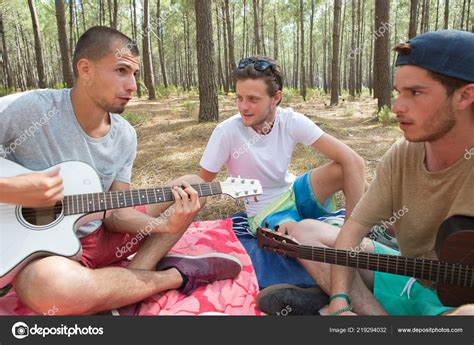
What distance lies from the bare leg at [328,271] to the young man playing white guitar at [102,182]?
0.50 m

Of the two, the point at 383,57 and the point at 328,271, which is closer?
the point at 328,271

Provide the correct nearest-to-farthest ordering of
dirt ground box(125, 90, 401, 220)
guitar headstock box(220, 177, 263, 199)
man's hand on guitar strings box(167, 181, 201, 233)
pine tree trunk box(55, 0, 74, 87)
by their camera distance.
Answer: man's hand on guitar strings box(167, 181, 201, 233) → guitar headstock box(220, 177, 263, 199) → dirt ground box(125, 90, 401, 220) → pine tree trunk box(55, 0, 74, 87)

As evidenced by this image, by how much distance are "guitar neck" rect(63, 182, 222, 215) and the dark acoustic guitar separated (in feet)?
2.80

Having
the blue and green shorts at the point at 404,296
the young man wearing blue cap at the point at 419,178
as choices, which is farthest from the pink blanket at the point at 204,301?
the blue and green shorts at the point at 404,296

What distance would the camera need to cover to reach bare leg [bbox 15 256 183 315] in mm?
1705

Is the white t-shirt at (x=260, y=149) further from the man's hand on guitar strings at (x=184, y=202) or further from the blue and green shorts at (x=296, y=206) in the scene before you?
the man's hand on guitar strings at (x=184, y=202)

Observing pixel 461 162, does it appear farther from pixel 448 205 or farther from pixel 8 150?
pixel 8 150

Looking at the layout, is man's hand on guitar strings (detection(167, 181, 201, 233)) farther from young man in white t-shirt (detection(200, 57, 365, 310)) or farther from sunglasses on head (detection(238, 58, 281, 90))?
sunglasses on head (detection(238, 58, 281, 90))

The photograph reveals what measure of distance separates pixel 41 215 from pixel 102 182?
1.40ft

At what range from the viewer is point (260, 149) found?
2.67m

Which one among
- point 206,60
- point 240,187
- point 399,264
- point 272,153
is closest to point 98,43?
point 240,187

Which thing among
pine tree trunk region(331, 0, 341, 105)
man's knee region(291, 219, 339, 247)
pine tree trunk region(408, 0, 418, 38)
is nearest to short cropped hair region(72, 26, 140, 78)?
man's knee region(291, 219, 339, 247)

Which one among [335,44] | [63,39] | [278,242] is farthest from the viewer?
[335,44]

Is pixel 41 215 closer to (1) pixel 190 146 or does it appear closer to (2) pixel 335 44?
(1) pixel 190 146
